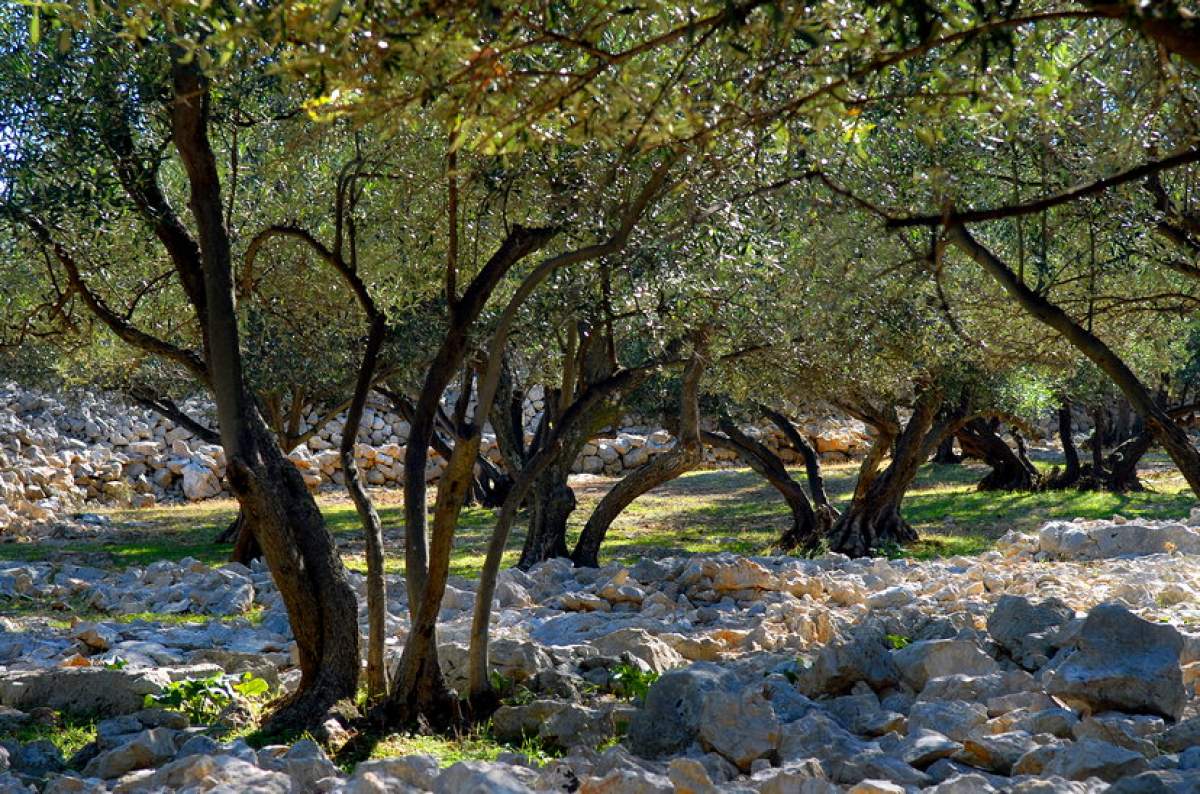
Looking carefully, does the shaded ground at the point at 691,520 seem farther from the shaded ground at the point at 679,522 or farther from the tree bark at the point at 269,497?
the tree bark at the point at 269,497

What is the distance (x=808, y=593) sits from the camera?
1127cm

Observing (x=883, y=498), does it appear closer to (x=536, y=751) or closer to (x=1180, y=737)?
(x=536, y=751)

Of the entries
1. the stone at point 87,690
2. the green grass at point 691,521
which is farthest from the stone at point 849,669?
the green grass at point 691,521

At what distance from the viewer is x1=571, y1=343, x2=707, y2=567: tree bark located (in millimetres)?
9055

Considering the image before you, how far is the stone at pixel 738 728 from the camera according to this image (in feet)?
18.8

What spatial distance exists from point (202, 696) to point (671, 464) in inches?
202

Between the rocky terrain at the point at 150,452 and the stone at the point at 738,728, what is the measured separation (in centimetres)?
2201

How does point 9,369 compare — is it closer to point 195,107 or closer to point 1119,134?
point 195,107

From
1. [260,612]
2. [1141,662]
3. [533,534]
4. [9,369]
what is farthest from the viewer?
[9,369]

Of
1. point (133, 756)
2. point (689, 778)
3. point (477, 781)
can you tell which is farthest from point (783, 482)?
point (477, 781)

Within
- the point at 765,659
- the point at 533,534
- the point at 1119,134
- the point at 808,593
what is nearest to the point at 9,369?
the point at 533,534

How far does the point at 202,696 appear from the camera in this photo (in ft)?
24.0

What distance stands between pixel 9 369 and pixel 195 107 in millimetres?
15921

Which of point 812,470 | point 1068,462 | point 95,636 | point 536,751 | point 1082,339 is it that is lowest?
point 536,751
